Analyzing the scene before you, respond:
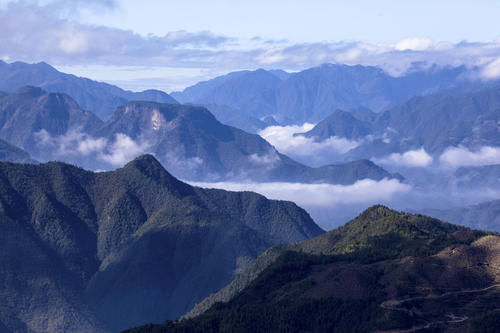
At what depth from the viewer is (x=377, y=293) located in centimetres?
12369

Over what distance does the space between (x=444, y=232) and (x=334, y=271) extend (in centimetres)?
5430

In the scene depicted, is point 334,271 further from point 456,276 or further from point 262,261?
point 262,261

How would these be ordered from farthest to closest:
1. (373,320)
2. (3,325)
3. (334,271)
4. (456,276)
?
1. (3,325)
2. (334,271)
3. (456,276)
4. (373,320)

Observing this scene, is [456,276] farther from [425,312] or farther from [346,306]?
[346,306]

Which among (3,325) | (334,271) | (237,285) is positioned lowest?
(3,325)

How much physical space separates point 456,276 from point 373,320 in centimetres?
1697

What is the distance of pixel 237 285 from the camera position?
183750 mm

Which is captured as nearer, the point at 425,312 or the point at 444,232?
the point at 425,312

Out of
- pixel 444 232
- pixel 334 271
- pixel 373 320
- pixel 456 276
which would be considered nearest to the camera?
pixel 373 320

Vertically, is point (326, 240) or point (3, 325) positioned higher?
point (326, 240)

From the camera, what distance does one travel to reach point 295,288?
13512 centimetres

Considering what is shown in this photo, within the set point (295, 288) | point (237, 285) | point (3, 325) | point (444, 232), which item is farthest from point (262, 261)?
point (3, 325)

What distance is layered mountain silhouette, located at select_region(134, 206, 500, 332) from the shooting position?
116000 millimetres

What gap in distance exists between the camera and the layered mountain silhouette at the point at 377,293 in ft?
381
